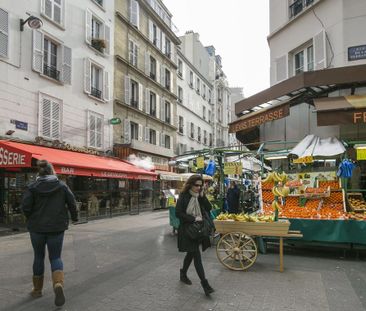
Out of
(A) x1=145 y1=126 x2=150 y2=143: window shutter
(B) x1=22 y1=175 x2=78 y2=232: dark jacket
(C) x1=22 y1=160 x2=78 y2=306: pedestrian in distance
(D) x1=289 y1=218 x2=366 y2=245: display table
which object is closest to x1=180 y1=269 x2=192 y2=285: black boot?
(C) x1=22 y1=160 x2=78 y2=306: pedestrian in distance

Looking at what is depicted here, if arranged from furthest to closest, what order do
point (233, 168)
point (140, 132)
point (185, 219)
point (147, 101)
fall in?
point (147, 101) → point (140, 132) → point (233, 168) → point (185, 219)

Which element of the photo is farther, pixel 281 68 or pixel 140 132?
Result: pixel 140 132

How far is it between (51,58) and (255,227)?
13.7m

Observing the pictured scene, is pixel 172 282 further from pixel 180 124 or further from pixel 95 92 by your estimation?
pixel 180 124

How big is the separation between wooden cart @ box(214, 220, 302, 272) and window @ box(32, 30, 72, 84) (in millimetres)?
11899

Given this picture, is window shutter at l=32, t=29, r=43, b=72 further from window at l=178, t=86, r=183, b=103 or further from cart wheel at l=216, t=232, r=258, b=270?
window at l=178, t=86, r=183, b=103

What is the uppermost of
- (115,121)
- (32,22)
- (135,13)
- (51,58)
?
(135,13)

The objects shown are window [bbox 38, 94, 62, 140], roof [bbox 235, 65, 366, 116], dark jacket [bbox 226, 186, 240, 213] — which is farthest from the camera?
window [bbox 38, 94, 62, 140]

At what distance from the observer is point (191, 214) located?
5.63 meters

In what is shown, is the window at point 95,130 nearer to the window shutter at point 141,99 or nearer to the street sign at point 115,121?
the street sign at point 115,121

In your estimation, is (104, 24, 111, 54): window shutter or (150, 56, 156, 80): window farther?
(150, 56, 156, 80): window

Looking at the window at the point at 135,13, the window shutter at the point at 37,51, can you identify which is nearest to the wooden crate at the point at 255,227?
the window shutter at the point at 37,51

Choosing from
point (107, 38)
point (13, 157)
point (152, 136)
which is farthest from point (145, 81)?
point (13, 157)

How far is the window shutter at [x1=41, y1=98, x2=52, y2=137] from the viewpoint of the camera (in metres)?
16.0
